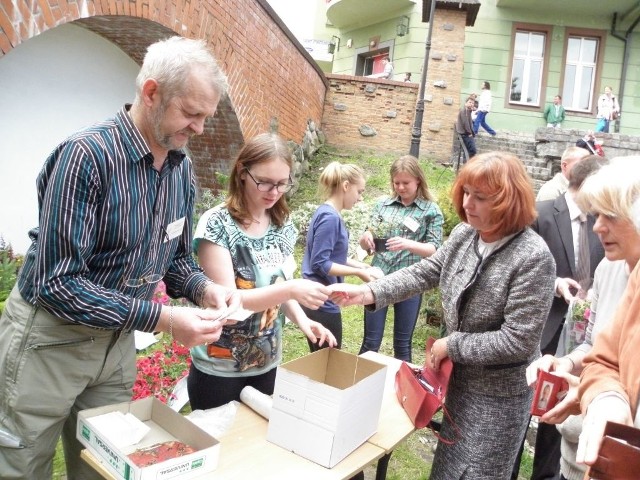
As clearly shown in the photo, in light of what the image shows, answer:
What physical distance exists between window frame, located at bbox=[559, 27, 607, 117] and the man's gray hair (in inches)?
635

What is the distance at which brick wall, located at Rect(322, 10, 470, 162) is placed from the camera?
12.1 meters

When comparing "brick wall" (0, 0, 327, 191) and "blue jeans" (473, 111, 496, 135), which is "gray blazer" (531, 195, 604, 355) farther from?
"blue jeans" (473, 111, 496, 135)

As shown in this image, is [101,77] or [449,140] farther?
[449,140]

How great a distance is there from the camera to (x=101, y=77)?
5.87 meters

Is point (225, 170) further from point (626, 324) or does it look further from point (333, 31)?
point (333, 31)

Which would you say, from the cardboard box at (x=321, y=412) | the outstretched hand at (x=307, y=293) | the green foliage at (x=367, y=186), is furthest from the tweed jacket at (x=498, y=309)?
the green foliage at (x=367, y=186)

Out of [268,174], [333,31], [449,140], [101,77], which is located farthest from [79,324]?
[333,31]

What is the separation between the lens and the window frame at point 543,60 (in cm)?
1535

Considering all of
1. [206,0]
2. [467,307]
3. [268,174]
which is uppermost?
[206,0]

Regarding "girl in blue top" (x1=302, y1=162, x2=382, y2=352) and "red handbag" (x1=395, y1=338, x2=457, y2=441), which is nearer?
"red handbag" (x1=395, y1=338, x2=457, y2=441)

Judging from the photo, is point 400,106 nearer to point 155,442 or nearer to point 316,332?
point 316,332

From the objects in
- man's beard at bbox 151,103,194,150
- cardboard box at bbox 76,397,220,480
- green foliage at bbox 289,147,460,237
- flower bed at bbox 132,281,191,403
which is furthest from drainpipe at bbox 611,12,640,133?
cardboard box at bbox 76,397,220,480

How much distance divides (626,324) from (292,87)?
8679 millimetres

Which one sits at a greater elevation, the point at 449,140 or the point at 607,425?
the point at 449,140
